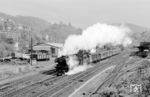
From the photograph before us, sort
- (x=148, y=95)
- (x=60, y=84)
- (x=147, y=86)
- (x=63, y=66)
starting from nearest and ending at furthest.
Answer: (x=148, y=95) → (x=147, y=86) → (x=60, y=84) → (x=63, y=66)

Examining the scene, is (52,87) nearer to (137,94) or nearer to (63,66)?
(63,66)

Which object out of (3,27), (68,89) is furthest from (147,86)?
(3,27)

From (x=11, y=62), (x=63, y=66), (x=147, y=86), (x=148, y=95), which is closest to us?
(x=148, y=95)

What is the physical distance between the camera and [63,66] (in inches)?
1189

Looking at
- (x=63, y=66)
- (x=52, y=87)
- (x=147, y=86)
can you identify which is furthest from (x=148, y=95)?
(x=63, y=66)

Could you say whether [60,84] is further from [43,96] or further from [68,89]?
[43,96]

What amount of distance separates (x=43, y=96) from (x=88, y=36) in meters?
23.1

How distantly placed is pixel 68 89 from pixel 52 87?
6.73ft

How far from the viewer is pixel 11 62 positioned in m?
46.8

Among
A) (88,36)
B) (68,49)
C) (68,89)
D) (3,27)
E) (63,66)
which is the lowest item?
(68,89)

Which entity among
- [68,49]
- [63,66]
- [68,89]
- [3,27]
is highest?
[3,27]

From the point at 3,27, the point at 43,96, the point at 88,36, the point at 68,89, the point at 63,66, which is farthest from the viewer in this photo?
the point at 3,27

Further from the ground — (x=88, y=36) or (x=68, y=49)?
(x=88, y=36)

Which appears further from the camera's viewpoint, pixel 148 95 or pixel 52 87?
pixel 52 87
